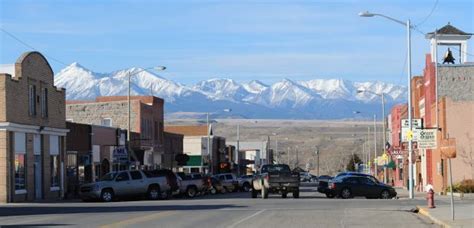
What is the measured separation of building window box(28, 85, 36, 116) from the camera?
49.9 metres

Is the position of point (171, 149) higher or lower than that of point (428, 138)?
lower

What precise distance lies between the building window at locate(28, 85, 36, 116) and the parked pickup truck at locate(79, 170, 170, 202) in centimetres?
560

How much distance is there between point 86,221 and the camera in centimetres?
2761

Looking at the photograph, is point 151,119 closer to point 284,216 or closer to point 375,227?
point 284,216

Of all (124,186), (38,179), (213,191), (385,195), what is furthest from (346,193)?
(38,179)

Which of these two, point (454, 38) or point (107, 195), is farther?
point (454, 38)

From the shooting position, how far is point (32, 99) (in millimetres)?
50656

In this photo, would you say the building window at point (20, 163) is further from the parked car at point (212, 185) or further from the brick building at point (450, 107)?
the brick building at point (450, 107)

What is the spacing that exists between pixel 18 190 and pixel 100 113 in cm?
3143

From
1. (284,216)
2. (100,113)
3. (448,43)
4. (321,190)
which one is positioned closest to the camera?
(284,216)

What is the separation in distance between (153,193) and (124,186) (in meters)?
1.86

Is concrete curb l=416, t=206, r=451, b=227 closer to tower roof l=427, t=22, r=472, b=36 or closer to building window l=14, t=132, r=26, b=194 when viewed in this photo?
building window l=14, t=132, r=26, b=194

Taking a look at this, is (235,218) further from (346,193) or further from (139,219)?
(346,193)

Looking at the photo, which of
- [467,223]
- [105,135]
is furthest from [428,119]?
[467,223]
